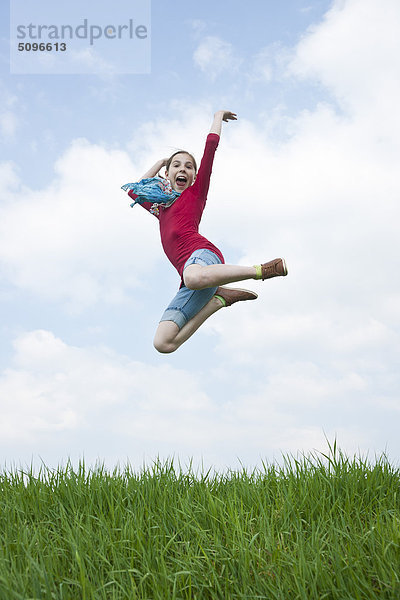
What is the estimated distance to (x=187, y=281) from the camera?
4.55 m

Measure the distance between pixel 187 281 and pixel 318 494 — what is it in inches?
73.1

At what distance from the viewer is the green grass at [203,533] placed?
9.76 ft

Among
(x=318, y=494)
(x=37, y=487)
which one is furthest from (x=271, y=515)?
(x=37, y=487)

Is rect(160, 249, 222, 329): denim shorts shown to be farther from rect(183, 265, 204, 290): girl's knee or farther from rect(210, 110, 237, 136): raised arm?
rect(210, 110, 237, 136): raised arm

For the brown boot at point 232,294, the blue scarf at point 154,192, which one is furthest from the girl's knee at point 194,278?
the blue scarf at point 154,192

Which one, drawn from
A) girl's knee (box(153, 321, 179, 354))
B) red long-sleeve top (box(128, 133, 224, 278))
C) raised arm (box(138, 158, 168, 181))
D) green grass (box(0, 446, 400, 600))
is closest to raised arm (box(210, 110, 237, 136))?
red long-sleeve top (box(128, 133, 224, 278))

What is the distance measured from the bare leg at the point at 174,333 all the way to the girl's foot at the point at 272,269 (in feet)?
2.41

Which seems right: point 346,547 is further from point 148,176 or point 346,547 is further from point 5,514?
point 148,176

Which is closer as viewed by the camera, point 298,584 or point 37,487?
point 298,584

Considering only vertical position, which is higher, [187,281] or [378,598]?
[187,281]

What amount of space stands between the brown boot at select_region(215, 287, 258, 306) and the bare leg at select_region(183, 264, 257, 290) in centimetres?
61

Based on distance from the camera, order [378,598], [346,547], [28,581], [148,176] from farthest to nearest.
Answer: [148,176]
[346,547]
[28,581]
[378,598]

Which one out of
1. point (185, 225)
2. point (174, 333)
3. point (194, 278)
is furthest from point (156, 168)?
point (174, 333)

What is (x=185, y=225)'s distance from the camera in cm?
501
